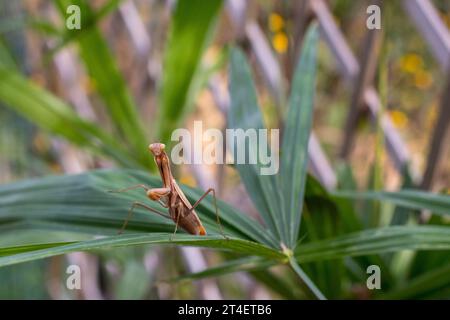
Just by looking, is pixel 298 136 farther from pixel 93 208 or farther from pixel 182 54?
pixel 182 54

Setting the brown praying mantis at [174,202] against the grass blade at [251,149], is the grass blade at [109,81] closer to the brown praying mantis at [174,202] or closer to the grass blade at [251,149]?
the grass blade at [251,149]

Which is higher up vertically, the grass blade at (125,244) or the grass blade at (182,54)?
the grass blade at (182,54)

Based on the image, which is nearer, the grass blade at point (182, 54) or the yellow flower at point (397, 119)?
the grass blade at point (182, 54)

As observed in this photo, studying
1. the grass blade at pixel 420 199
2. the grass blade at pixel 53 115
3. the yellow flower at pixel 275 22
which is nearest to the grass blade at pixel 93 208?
the grass blade at pixel 420 199

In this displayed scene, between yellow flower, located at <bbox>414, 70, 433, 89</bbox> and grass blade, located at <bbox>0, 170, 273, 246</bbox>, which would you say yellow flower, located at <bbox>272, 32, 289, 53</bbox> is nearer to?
yellow flower, located at <bbox>414, 70, 433, 89</bbox>

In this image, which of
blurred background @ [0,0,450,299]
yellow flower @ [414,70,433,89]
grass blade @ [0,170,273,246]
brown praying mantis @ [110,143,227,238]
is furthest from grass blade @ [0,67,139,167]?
yellow flower @ [414,70,433,89]
